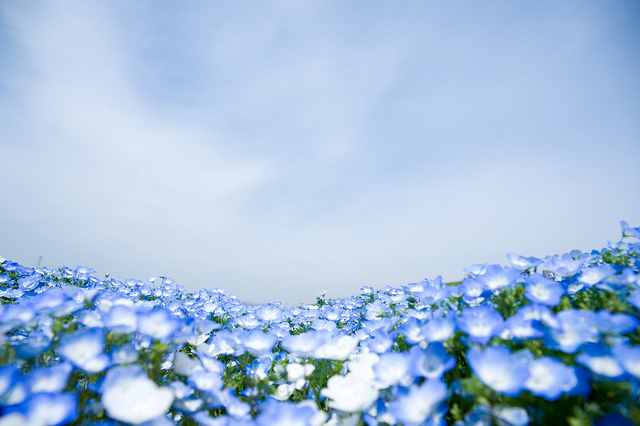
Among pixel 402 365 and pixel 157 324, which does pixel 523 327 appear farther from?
pixel 157 324

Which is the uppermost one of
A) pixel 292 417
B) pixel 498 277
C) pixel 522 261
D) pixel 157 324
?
pixel 522 261

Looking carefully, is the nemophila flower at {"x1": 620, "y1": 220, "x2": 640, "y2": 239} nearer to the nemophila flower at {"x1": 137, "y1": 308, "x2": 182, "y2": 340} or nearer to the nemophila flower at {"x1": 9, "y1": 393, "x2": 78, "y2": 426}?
the nemophila flower at {"x1": 137, "y1": 308, "x2": 182, "y2": 340}

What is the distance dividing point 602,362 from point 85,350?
245cm

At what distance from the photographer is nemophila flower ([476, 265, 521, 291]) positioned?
2.24 metres

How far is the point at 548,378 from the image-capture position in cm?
147

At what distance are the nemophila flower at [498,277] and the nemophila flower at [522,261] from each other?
0.29m

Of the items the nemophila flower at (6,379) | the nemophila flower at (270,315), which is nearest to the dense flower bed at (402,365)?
the nemophila flower at (6,379)

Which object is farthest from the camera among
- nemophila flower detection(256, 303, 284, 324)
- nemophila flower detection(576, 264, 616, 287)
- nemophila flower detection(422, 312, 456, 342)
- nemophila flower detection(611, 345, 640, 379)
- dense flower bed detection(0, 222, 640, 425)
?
nemophila flower detection(256, 303, 284, 324)

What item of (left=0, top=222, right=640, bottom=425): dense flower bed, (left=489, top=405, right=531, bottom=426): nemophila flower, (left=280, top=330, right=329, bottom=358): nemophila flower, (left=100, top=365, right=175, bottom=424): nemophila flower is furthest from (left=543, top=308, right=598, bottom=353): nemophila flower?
(left=100, top=365, right=175, bottom=424): nemophila flower

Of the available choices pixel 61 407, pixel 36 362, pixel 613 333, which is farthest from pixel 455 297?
pixel 36 362

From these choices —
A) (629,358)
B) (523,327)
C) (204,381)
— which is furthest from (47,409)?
(629,358)

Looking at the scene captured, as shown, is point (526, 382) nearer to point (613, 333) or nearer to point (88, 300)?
point (613, 333)

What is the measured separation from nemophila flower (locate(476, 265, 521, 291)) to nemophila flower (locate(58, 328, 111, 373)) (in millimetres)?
2353

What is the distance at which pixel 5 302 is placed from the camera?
17.0 feet
